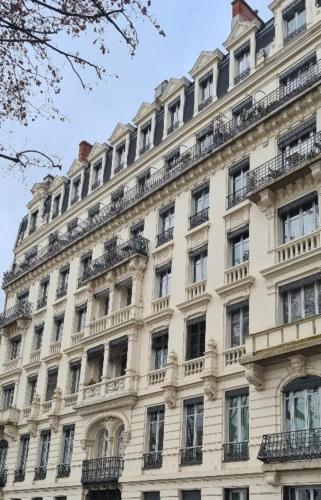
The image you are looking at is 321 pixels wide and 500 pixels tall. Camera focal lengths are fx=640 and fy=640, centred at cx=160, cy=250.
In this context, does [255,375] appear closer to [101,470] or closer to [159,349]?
[159,349]

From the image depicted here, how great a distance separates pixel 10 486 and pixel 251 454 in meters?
17.1

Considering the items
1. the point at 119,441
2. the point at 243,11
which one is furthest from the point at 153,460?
the point at 243,11

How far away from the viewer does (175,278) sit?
2703 cm

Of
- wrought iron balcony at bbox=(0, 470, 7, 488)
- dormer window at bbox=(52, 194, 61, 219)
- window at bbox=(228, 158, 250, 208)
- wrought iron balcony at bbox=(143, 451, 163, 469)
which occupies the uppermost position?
dormer window at bbox=(52, 194, 61, 219)

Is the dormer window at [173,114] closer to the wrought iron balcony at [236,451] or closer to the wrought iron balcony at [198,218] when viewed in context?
the wrought iron balcony at [198,218]

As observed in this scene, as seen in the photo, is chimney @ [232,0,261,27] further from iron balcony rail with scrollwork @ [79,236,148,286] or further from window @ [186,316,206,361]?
window @ [186,316,206,361]

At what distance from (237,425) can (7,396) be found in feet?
63.5

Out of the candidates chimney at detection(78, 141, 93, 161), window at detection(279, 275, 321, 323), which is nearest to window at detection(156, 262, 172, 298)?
window at detection(279, 275, 321, 323)

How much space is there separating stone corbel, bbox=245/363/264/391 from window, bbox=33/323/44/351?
59.0 feet

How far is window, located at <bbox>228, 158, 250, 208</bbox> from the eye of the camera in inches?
1009

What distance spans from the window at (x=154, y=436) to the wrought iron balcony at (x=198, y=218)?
25.5 feet

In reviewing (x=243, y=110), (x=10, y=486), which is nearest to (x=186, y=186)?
(x=243, y=110)

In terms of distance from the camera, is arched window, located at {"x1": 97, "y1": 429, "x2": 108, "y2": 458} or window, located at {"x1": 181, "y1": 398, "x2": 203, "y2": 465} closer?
window, located at {"x1": 181, "y1": 398, "x2": 203, "y2": 465}

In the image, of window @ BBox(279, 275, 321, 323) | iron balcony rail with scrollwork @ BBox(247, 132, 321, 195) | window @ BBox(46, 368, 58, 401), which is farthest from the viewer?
window @ BBox(46, 368, 58, 401)
